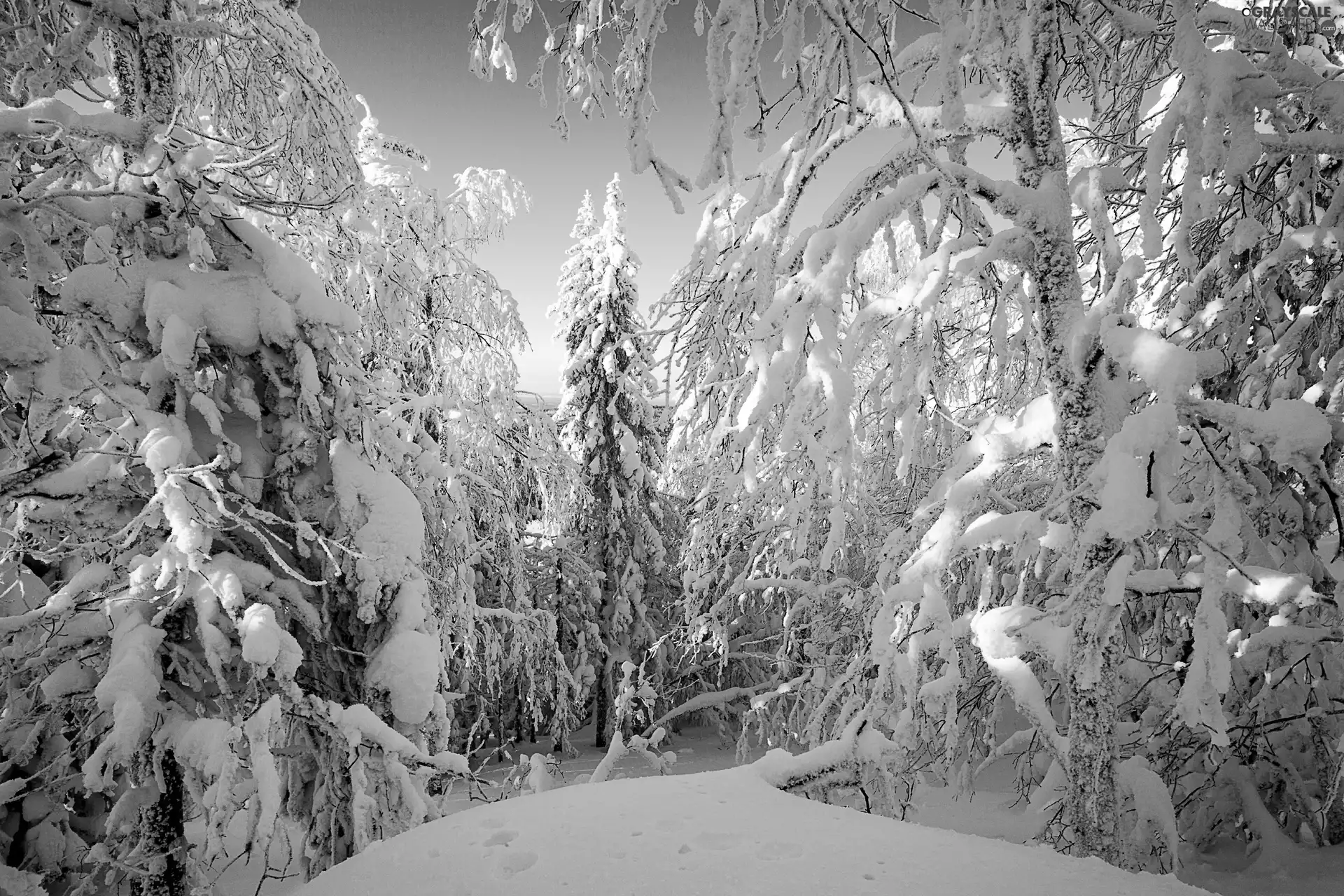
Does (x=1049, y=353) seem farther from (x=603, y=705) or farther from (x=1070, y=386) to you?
(x=603, y=705)

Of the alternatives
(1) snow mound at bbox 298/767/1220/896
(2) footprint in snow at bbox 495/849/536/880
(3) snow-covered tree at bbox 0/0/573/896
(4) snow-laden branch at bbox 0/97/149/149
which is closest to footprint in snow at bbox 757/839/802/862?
(1) snow mound at bbox 298/767/1220/896

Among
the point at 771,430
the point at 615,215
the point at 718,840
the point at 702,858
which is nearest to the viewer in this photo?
the point at 702,858

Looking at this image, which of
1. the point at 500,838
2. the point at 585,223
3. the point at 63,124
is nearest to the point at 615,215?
the point at 585,223

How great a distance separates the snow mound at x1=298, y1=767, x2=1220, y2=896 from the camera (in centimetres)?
192

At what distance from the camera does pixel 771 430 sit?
11.2 ft

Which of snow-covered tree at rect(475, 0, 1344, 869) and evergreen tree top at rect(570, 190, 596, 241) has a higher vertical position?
evergreen tree top at rect(570, 190, 596, 241)

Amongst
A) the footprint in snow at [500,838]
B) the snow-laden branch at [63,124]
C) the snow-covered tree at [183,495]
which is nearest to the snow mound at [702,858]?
Answer: the footprint in snow at [500,838]

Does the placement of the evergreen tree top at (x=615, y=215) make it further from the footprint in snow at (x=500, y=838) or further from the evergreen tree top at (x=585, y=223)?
the footprint in snow at (x=500, y=838)

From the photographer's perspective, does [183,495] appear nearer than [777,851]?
No

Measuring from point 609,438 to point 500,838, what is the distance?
13.3m

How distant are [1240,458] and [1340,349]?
33.0 inches

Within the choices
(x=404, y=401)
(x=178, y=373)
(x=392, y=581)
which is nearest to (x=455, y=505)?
(x=404, y=401)

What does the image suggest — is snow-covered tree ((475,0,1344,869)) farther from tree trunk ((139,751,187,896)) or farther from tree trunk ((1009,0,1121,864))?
tree trunk ((139,751,187,896))

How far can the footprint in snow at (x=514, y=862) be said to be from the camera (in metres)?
2.03
